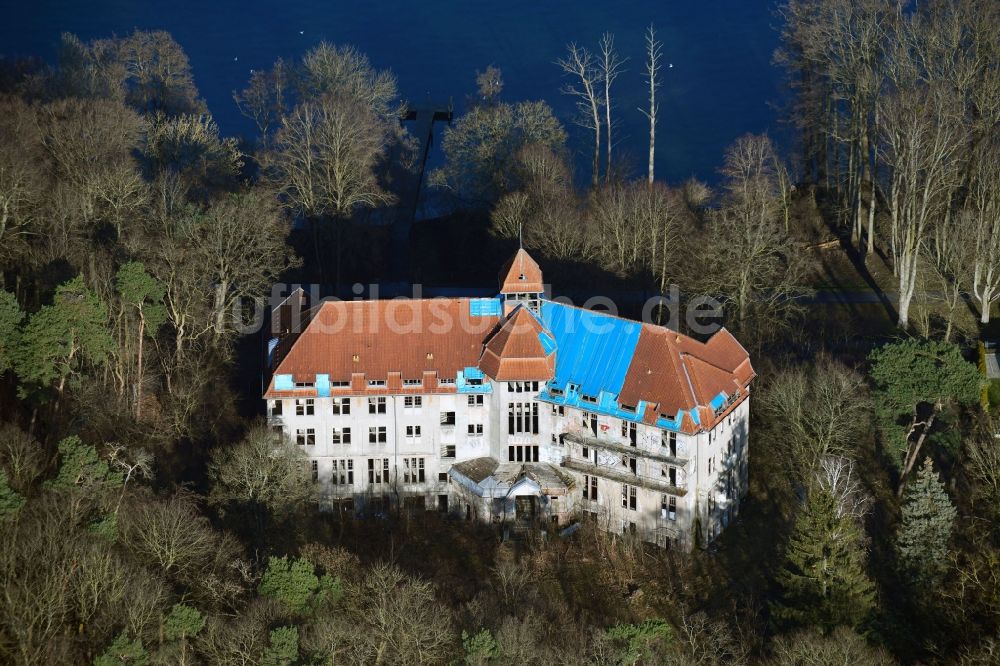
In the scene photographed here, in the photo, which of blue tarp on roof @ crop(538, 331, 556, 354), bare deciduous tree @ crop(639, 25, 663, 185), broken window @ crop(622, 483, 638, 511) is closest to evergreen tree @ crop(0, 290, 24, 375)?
blue tarp on roof @ crop(538, 331, 556, 354)

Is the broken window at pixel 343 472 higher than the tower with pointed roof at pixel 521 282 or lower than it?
lower

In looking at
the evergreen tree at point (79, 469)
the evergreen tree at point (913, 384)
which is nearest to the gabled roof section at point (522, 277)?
the evergreen tree at point (913, 384)

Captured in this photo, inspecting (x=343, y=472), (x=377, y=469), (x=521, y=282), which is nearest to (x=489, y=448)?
(x=377, y=469)

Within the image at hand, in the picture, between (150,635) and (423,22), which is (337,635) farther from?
(423,22)

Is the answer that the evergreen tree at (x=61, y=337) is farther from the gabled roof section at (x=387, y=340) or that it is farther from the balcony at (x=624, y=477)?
the balcony at (x=624, y=477)

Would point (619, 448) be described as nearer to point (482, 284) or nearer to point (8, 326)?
point (482, 284)

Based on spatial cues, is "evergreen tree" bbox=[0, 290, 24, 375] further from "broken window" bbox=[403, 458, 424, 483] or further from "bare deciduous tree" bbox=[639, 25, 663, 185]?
"bare deciduous tree" bbox=[639, 25, 663, 185]
